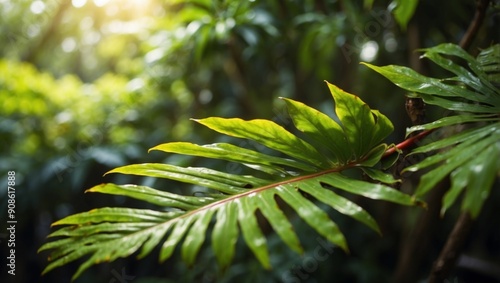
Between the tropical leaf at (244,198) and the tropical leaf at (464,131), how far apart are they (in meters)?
0.06

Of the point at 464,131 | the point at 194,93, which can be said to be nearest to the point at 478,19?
the point at 464,131

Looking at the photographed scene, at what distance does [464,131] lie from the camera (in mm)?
614

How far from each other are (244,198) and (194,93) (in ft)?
4.66

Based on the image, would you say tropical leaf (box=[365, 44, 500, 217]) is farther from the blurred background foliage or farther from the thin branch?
the blurred background foliage

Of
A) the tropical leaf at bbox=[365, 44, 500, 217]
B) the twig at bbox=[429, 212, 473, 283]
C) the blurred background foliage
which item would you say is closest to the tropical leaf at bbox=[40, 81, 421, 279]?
the tropical leaf at bbox=[365, 44, 500, 217]

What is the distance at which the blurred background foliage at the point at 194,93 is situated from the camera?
1349mm

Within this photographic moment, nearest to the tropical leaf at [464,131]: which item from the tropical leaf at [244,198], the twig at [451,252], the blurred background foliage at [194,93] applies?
the tropical leaf at [244,198]

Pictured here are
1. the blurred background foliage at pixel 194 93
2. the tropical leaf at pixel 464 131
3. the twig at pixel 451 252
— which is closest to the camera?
the tropical leaf at pixel 464 131


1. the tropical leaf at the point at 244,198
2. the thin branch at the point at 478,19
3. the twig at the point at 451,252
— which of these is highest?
the thin branch at the point at 478,19

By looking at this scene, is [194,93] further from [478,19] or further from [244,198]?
[244,198]

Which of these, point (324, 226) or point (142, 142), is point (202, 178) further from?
point (142, 142)

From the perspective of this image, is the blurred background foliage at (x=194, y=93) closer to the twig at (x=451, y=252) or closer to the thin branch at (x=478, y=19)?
the thin branch at (x=478, y=19)

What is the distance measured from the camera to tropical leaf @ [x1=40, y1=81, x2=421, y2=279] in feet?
1.71

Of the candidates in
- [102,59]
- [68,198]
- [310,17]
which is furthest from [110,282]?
[102,59]
